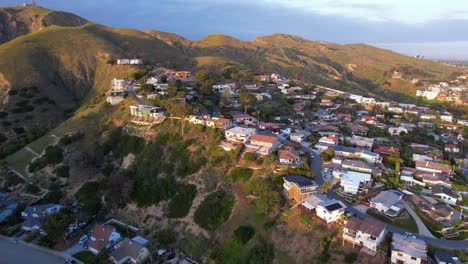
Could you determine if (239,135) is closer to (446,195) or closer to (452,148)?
(446,195)

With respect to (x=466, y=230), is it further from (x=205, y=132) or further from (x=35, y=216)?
(x=35, y=216)

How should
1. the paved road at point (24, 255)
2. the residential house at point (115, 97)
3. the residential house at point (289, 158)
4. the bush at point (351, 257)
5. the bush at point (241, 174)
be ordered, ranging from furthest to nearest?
the residential house at point (115, 97) < the residential house at point (289, 158) < the bush at point (241, 174) < the paved road at point (24, 255) < the bush at point (351, 257)

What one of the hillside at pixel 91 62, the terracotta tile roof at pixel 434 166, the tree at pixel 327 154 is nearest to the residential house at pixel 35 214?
the hillside at pixel 91 62

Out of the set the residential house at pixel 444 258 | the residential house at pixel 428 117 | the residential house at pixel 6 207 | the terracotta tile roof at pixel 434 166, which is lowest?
the residential house at pixel 6 207

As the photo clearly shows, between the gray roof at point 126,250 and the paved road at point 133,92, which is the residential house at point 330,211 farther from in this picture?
the paved road at point 133,92

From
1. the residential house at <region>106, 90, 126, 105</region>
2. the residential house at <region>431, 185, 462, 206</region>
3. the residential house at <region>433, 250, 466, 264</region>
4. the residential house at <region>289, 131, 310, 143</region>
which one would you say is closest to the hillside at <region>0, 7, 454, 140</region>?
the residential house at <region>106, 90, 126, 105</region>

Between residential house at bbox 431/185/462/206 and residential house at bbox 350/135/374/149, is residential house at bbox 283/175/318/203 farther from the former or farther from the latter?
residential house at bbox 350/135/374/149
